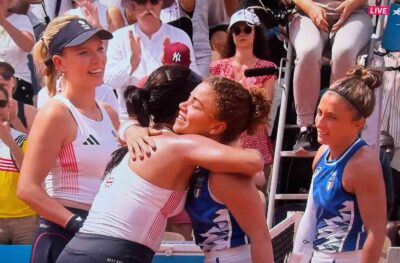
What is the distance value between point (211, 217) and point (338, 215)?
1.06 m

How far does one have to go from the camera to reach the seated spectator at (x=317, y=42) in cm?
617

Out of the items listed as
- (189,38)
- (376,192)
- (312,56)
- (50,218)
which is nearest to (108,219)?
(50,218)

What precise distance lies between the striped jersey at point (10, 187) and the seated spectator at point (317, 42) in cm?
207

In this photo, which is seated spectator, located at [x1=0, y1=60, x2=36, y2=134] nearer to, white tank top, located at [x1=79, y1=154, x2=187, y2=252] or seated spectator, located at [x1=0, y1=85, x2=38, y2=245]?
seated spectator, located at [x1=0, y1=85, x2=38, y2=245]

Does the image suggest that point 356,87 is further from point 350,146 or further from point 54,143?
point 54,143

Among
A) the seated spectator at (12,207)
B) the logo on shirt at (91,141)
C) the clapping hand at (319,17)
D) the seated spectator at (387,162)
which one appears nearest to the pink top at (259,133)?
the clapping hand at (319,17)

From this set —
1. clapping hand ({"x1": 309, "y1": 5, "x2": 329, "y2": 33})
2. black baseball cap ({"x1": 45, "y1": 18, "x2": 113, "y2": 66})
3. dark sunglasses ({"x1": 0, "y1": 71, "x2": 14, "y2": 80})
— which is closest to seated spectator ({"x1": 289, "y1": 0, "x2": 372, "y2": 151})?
clapping hand ({"x1": 309, "y1": 5, "x2": 329, "y2": 33})

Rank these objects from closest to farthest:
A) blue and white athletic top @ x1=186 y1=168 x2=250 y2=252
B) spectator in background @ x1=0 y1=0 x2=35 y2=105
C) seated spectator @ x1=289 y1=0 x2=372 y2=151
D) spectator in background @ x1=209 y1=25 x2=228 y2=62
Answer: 1. blue and white athletic top @ x1=186 y1=168 x2=250 y2=252
2. seated spectator @ x1=289 y1=0 x2=372 y2=151
3. spectator in background @ x1=0 y1=0 x2=35 y2=105
4. spectator in background @ x1=209 y1=25 x2=228 y2=62

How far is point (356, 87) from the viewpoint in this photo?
4.09 metres

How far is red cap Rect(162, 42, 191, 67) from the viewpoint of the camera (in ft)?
21.4

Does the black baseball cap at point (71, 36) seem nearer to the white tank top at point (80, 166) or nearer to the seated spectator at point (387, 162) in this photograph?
the white tank top at point (80, 166)

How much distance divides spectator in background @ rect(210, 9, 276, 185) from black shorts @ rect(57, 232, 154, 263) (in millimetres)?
3584

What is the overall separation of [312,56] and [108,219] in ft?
11.3

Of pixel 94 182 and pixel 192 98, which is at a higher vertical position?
pixel 192 98
